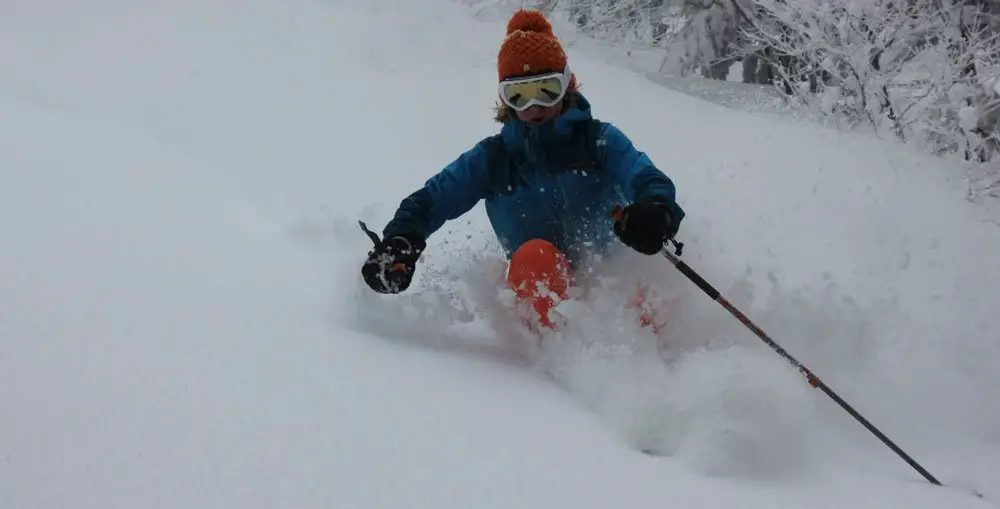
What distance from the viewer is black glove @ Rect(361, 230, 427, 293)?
9.46 feet

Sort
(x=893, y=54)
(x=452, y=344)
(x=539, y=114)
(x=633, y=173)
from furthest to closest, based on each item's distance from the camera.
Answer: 1. (x=893, y=54)
2. (x=539, y=114)
3. (x=633, y=173)
4. (x=452, y=344)

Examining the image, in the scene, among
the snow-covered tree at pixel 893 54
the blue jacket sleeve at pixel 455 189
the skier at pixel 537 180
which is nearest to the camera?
the skier at pixel 537 180

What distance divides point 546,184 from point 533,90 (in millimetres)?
400

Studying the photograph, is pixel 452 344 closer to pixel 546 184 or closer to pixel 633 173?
pixel 546 184

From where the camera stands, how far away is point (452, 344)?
9.57 ft

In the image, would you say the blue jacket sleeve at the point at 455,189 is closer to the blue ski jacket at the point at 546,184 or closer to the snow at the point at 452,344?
the blue ski jacket at the point at 546,184

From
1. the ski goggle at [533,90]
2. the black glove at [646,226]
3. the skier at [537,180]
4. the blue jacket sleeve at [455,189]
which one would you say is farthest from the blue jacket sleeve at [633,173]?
the blue jacket sleeve at [455,189]

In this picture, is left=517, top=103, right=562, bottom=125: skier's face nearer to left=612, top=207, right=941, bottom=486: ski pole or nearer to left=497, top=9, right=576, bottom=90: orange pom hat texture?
left=497, top=9, right=576, bottom=90: orange pom hat texture

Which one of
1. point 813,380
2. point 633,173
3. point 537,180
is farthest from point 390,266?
point 813,380

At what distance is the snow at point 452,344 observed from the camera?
174cm

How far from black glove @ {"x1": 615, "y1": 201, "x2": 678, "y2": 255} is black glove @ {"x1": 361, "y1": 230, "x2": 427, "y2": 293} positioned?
2.65 ft

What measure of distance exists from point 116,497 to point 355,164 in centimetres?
479

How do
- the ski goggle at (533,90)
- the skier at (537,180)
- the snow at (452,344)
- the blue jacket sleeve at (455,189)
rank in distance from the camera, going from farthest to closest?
the blue jacket sleeve at (455,189) → the ski goggle at (533,90) → the skier at (537,180) → the snow at (452,344)

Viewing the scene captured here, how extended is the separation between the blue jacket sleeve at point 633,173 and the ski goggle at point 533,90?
0.26 m
